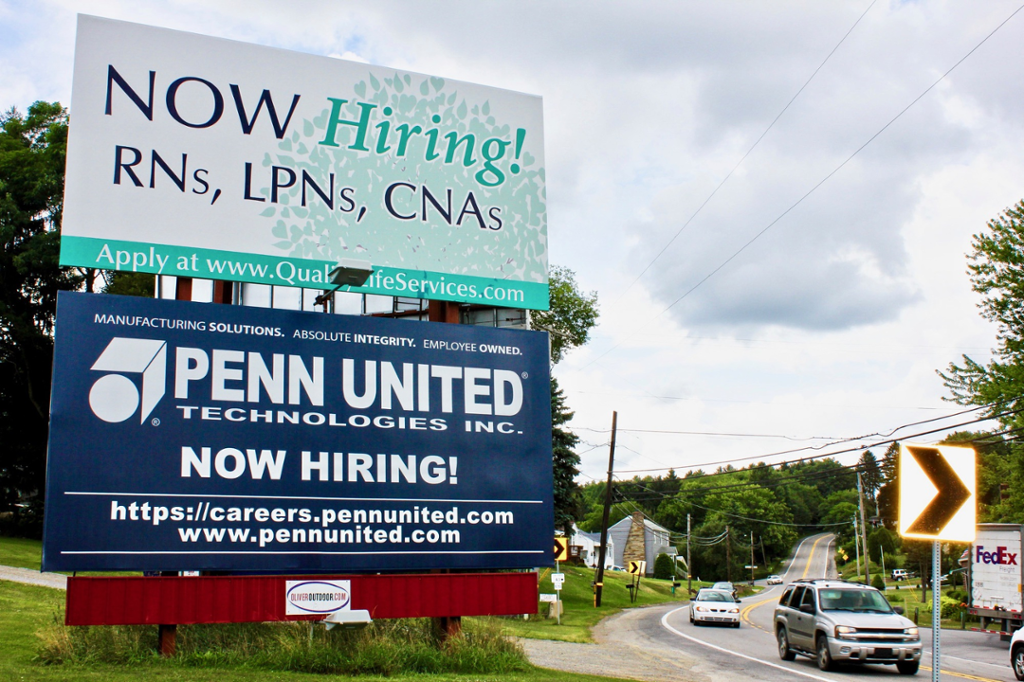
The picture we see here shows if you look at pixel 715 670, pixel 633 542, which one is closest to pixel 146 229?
pixel 715 670

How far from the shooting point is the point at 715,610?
1313 inches

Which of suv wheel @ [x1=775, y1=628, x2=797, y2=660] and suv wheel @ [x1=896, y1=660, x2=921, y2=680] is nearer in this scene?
suv wheel @ [x1=896, y1=660, x2=921, y2=680]

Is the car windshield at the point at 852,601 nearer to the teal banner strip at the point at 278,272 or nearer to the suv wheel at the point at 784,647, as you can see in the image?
the suv wheel at the point at 784,647

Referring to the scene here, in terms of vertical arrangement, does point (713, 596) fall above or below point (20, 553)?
below

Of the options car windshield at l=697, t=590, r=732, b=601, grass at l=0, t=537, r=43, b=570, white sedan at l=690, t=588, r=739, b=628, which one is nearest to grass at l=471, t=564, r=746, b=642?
white sedan at l=690, t=588, r=739, b=628

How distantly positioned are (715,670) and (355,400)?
367 inches

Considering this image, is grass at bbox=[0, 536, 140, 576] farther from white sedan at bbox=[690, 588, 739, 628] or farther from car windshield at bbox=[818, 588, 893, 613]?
white sedan at bbox=[690, 588, 739, 628]

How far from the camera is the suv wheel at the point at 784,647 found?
19.8 m

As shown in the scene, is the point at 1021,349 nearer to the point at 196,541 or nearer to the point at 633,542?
the point at 196,541

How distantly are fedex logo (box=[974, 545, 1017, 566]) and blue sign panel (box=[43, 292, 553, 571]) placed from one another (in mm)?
16530

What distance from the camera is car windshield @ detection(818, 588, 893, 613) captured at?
→ 18.4 meters

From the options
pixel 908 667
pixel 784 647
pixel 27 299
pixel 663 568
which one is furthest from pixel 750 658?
pixel 663 568

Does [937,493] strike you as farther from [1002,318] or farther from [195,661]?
[1002,318]

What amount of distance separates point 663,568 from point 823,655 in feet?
316
